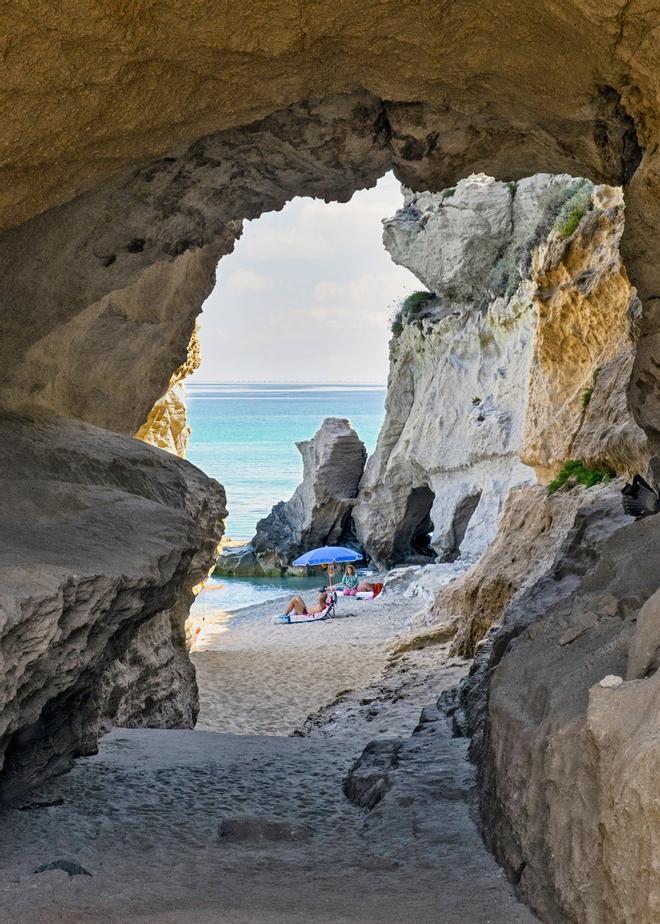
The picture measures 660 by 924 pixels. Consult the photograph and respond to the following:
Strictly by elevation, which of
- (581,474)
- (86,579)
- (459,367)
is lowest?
(86,579)

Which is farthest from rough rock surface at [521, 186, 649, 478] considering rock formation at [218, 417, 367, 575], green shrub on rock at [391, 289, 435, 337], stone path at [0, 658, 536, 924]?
rock formation at [218, 417, 367, 575]

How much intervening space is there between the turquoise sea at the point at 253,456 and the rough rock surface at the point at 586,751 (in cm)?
2453

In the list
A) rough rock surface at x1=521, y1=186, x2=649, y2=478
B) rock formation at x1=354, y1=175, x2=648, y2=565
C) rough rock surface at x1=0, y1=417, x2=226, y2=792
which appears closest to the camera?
rough rock surface at x1=0, y1=417, x2=226, y2=792

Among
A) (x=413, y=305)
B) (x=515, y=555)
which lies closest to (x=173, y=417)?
(x=515, y=555)

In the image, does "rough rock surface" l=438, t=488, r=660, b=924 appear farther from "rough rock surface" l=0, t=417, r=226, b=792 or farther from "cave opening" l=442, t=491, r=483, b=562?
"cave opening" l=442, t=491, r=483, b=562

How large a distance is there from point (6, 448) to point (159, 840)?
3.85 metres

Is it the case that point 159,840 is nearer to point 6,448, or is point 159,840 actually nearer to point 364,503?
point 6,448

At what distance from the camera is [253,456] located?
102312 mm

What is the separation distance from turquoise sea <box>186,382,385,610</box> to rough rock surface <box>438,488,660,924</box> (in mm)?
24526

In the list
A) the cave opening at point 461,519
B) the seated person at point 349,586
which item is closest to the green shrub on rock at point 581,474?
the seated person at point 349,586

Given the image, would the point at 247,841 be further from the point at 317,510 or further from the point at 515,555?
the point at 317,510

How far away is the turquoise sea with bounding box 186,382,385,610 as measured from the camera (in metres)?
34.8

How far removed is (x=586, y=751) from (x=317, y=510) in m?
34.7

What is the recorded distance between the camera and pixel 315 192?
339 inches
